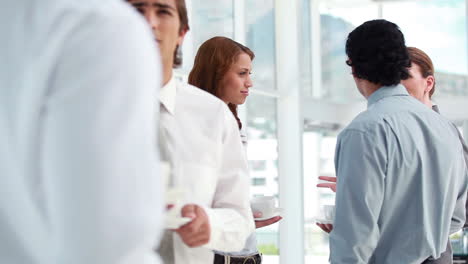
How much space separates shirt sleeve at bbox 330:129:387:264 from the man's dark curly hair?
0.77 ft

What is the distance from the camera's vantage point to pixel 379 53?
7.09 feet

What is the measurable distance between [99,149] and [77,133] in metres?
0.03

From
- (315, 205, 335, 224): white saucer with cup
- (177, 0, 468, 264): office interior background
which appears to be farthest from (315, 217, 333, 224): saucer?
(177, 0, 468, 264): office interior background

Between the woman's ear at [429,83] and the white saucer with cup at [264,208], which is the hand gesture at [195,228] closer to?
the white saucer with cup at [264,208]

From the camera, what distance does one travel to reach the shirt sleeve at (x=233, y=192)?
140cm

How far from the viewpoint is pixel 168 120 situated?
142cm

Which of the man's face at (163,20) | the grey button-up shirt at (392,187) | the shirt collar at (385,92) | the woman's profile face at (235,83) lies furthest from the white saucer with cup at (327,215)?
the man's face at (163,20)

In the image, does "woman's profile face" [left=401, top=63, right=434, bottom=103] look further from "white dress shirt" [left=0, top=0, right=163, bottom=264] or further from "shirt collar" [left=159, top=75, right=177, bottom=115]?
"white dress shirt" [left=0, top=0, right=163, bottom=264]

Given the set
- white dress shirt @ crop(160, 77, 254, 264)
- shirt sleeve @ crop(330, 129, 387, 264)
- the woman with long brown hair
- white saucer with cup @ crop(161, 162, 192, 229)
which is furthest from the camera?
the woman with long brown hair

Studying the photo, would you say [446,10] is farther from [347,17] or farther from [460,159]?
[460,159]

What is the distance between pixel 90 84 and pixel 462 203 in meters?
1.85

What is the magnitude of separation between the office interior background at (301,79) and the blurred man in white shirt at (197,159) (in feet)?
7.29

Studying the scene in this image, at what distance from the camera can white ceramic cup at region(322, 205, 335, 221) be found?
89.9 inches

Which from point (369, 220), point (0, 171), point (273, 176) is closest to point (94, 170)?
point (0, 171)
